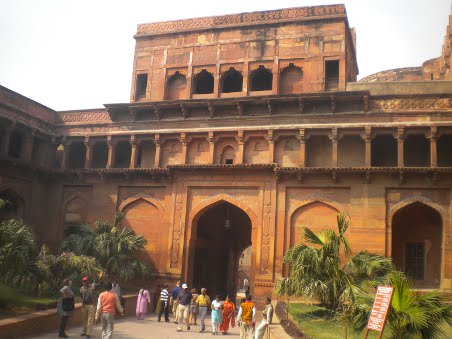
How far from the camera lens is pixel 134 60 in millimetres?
25359

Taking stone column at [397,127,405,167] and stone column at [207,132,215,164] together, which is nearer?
stone column at [397,127,405,167]

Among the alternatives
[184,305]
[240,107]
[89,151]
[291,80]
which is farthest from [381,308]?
[89,151]

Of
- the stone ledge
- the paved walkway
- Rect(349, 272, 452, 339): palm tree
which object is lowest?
the paved walkway

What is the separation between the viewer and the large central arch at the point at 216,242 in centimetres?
2147

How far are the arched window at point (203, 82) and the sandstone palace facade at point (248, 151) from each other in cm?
7

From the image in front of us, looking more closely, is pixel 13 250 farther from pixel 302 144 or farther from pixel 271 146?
pixel 302 144

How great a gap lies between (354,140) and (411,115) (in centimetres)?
248

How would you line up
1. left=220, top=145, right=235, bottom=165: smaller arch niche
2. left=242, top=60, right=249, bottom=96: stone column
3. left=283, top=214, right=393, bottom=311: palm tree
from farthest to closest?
left=242, top=60, right=249, bottom=96: stone column, left=220, top=145, right=235, bottom=165: smaller arch niche, left=283, top=214, right=393, bottom=311: palm tree

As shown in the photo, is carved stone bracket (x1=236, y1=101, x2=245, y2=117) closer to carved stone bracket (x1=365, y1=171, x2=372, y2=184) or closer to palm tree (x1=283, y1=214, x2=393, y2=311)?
carved stone bracket (x1=365, y1=171, x2=372, y2=184)

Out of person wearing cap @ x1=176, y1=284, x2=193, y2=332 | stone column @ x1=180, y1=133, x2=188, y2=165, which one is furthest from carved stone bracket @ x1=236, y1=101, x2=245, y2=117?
person wearing cap @ x1=176, y1=284, x2=193, y2=332

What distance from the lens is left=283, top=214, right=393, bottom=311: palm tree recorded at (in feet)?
45.6

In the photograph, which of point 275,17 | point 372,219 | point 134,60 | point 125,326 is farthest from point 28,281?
point 275,17

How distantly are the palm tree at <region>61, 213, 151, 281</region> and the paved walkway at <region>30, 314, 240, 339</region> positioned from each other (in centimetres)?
272

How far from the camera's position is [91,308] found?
41.1 ft
